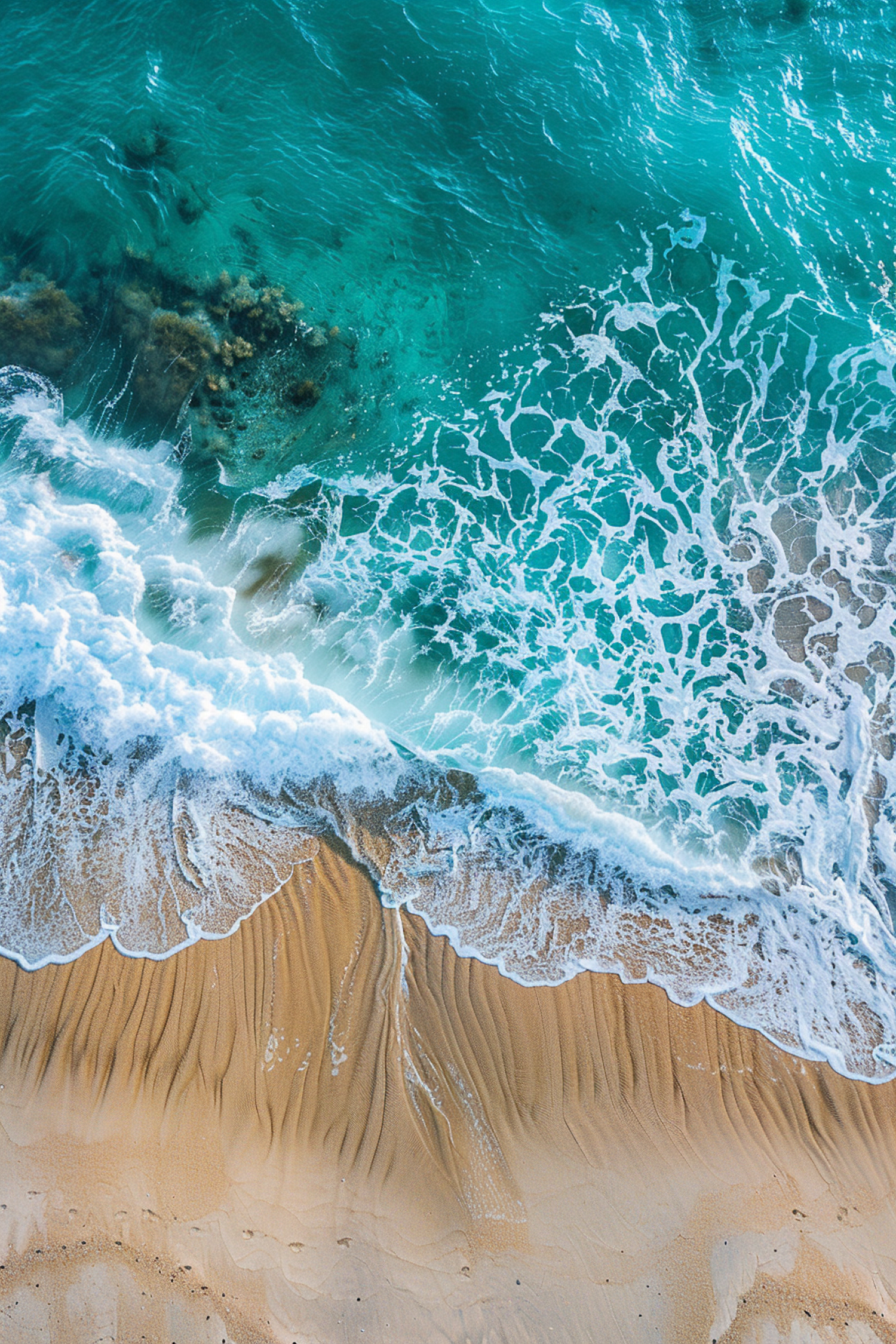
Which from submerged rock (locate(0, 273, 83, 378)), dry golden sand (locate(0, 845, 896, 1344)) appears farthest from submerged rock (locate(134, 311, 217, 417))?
dry golden sand (locate(0, 845, 896, 1344))

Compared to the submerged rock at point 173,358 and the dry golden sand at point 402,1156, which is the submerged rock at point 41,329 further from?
the dry golden sand at point 402,1156

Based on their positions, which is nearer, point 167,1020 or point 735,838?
point 167,1020

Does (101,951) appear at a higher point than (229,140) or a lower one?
lower

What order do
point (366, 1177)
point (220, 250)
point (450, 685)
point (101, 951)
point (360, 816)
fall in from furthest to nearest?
point (220, 250) → point (450, 685) → point (360, 816) → point (101, 951) → point (366, 1177)

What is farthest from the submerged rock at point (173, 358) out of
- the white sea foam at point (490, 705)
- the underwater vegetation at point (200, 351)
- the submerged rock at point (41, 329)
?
the submerged rock at point (41, 329)

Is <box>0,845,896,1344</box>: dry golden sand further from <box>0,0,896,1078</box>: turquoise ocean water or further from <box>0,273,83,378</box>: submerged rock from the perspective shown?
<box>0,273,83,378</box>: submerged rock

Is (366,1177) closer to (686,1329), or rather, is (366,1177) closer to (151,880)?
(686,1329)

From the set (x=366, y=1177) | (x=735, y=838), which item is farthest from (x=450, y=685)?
(x=366, y=1177)
